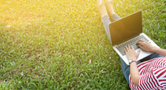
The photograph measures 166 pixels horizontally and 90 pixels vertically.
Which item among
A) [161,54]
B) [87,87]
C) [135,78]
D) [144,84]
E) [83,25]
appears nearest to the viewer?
[144,84]

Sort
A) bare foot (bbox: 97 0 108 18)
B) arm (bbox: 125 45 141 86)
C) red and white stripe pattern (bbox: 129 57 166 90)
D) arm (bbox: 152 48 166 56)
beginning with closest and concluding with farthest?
red and white stripe pattern (bbox: 129 57 166 90)
arm (bbox: 125 45 141 86)
arm (bbox: 152 48 166 56)
bare foot (bbox: 97 0 108 18)

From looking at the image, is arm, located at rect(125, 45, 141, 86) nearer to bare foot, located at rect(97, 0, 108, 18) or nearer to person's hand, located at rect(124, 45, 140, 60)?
person's hand, located at rect(124, 45, 140, 60)

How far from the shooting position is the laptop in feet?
7.89

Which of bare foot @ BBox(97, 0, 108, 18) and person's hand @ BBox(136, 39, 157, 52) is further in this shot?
bare foot @ BBox(97, 0, 108, 18)

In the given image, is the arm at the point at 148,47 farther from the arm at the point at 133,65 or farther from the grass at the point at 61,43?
the grass at the point at 61,43

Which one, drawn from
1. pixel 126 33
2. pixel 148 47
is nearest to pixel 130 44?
pixel 126 33

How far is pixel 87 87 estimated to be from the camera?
2611mm

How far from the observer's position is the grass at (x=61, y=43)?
2736mm

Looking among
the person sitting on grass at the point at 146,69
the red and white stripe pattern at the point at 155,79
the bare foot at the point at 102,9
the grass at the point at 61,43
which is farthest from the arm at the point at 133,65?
the bare foot at the point at 102,9

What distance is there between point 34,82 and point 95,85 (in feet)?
4.14

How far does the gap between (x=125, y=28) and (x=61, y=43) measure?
5.07 ft

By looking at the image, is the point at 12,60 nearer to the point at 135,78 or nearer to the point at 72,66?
the point at 72,66

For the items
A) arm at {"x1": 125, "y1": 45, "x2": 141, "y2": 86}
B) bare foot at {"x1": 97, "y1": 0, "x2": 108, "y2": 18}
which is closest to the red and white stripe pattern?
arm at {"x1": 125, "y1": 45, "x2": 141, "y2": 86}

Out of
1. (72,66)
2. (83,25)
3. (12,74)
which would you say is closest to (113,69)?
(72,66)
